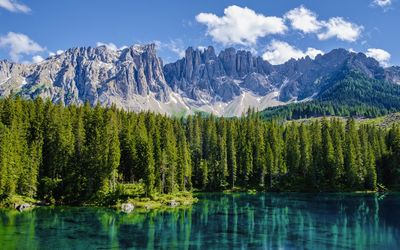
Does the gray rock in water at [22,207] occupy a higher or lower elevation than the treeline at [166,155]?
lower

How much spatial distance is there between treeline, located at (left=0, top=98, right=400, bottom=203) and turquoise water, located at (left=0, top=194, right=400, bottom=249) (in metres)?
12.0

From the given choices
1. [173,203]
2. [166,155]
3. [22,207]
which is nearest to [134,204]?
[173,203]

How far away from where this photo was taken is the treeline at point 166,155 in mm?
91625

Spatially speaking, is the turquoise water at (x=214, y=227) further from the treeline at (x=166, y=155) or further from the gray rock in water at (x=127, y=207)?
the treeline at (x=166, y=155)

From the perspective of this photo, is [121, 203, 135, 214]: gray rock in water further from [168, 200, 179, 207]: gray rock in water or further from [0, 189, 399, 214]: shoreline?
[168, 200, 179, 207]: gray rock in water

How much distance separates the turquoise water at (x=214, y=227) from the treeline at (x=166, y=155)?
12.0 m

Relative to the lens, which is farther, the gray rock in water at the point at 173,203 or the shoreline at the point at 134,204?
the gray rock in water at the point at 173,203

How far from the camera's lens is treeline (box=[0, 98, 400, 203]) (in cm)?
9162

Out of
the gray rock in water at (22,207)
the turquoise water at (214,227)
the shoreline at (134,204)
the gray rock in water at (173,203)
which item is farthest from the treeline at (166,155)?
the turquoise water at (214,227)

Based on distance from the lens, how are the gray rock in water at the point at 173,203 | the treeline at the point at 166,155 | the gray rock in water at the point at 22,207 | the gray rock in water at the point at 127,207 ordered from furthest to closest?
the gray rock in water at the point at 173,203
the treeline at the point at 166,155
the gray rock in water at the point at 127,207
the gray rock in water at the point at 22,207

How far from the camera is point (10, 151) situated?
281 ft

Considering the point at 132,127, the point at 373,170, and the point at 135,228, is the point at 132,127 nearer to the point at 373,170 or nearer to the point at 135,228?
the point at 135,228

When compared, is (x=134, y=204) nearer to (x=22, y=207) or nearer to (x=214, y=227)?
(x=22, y=207)

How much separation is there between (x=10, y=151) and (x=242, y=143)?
77.8 metres
